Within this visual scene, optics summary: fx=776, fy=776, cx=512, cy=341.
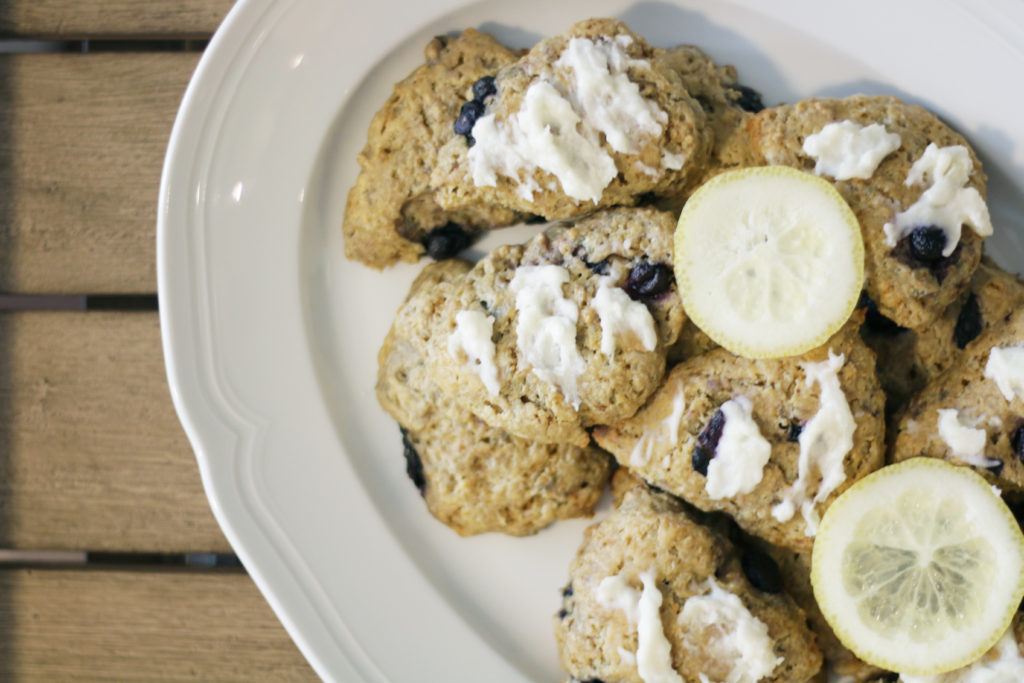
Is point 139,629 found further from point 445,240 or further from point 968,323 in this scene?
point 968,323

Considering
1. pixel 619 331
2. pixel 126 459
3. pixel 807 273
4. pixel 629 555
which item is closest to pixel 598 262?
pixel 619 331

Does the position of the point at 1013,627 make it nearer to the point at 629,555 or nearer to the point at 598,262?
the point at 629,555

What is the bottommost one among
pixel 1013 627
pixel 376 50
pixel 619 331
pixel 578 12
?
pixel 1013 627

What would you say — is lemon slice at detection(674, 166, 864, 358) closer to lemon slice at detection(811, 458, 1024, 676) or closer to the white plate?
lemon slice at detection(811, 458, 1024, 676)

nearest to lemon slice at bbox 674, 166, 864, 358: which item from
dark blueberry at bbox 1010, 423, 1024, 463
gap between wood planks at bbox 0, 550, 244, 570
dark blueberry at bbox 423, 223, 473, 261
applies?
dark blueberry at bbox 1010, 423, 1024, 463

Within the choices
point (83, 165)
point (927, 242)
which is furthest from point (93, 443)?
point (927, 242)

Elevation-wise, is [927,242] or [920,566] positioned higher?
[927,242]
